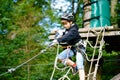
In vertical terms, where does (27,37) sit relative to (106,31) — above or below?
below

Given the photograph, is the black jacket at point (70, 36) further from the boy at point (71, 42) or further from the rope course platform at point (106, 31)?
the rope course platform at point (106, 31)

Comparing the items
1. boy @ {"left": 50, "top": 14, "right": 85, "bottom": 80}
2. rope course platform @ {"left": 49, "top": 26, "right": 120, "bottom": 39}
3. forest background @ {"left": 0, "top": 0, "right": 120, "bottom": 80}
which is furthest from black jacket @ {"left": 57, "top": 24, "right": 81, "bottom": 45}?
forest background @ {"left": 0, "top": 0, "right": 120, "bottom": 80}

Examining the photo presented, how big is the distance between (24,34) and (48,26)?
74.5 inches

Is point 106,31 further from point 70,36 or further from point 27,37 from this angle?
point 27,37

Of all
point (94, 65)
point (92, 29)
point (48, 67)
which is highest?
point (92, 29)

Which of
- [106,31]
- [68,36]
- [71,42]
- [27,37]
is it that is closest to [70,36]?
[68,36]

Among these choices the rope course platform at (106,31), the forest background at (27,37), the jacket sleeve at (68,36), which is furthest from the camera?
the forest background at (27,37)

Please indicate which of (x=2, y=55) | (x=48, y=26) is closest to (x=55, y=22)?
(x=48, y=26)

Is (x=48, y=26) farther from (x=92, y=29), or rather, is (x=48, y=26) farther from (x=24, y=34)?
(x=92, y=29)

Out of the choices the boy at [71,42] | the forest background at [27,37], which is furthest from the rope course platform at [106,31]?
the forest background at [27,37]

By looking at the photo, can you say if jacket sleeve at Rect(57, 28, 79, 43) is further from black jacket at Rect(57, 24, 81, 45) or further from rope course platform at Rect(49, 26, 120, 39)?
Answer: rope course platform at Rect(49, 26, 120, 39)

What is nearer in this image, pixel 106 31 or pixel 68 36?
pixel 68 36

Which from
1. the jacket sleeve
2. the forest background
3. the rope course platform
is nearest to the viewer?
the jacket sleeve

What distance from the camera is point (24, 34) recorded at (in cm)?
1156
